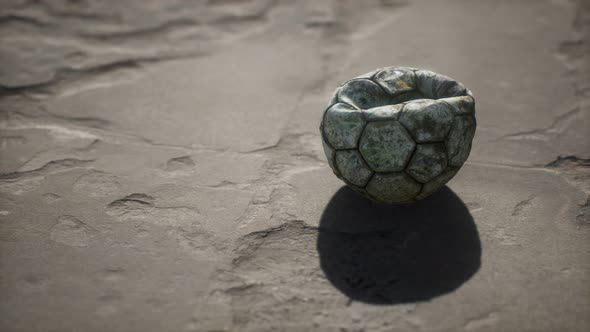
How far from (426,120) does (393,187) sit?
0.29 meters

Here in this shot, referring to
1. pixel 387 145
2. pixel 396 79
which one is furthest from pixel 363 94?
pixel 387 145

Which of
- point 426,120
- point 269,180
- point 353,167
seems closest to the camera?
point 426,120

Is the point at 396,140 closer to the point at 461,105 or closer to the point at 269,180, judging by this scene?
the point at 461,105

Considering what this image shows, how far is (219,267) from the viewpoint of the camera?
7.39 feet

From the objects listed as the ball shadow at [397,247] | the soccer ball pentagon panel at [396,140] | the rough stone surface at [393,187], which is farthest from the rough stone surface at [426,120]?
the ball shadow at [397,247]

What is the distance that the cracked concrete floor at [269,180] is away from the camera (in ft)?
6.84

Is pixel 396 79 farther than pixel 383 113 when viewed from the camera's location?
Yes

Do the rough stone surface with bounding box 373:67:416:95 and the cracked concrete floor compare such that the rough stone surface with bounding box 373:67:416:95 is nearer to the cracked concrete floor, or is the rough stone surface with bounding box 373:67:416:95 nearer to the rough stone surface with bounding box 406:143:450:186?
the rough stone surface with bounding box 406:143:450:186

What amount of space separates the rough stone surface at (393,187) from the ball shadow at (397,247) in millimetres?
148

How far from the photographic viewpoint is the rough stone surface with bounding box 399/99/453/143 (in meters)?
2.21

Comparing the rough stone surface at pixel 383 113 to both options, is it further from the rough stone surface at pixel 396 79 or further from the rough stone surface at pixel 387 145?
the rough stone surface at pixel 396 79

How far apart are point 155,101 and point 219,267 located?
1.52 m

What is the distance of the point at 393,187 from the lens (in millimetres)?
2293

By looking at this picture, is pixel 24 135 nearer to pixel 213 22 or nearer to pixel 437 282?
pixel 213 22
